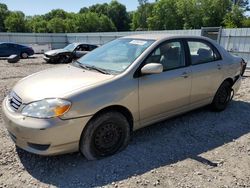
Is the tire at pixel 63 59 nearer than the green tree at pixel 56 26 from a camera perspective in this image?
Yes

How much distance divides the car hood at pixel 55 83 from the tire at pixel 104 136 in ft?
1.56

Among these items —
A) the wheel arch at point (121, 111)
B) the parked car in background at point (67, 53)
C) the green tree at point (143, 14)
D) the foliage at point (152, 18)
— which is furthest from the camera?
the green tree at point (143, 14)

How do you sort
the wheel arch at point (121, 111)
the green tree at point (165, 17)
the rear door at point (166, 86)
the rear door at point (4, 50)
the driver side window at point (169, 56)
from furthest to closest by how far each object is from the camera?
the green tree at point (165, 17)
the rear door at point (4, 50)
the driver side window at point (169, 56)
the rear door at point (166, 86)
the wheel arch at point (121, 111)

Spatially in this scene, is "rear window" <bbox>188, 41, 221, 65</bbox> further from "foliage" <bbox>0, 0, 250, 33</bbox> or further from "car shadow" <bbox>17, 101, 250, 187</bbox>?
"foliage" <bbox>0, 0, 250, 33</bbox>

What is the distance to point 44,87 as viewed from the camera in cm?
335

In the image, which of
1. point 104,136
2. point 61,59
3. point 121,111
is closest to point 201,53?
point 121,111

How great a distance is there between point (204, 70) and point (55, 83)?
263 cm

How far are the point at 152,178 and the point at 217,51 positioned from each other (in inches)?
121

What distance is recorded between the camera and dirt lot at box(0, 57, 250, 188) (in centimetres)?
310

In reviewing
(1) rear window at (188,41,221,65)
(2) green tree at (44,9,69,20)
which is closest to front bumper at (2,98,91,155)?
(1) rear window at (188,41,221,65)

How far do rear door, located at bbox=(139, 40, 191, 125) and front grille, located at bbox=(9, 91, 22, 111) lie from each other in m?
1.56

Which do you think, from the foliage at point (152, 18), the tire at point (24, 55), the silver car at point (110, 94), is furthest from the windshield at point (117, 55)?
the foliage at point (152, 18)

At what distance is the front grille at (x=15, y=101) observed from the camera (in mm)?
3234

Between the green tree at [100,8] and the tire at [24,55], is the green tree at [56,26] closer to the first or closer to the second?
the green tree at [100,8]
